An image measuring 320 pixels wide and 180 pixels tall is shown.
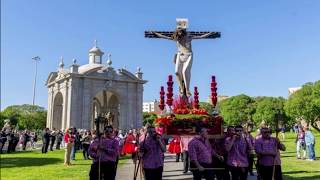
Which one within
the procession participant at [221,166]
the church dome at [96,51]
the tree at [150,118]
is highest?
the church dome at [96,51]

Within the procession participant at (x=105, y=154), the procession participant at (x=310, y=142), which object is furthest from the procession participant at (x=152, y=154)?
the procession participant at (x=310, y=142)

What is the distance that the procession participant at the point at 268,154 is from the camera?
9852mm

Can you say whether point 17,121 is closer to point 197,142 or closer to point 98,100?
point 98,100

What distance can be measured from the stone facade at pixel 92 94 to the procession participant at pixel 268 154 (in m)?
39.1

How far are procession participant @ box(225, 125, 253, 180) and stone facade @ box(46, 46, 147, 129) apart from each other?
39.0 m

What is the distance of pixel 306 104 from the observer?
226 ft

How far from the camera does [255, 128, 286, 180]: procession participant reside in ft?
32.3

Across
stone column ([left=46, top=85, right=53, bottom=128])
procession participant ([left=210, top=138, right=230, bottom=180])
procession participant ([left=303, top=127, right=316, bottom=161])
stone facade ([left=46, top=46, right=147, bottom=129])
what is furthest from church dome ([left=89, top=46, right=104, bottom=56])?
procession participant ([left=210, top=138, right=230, bottom=180])

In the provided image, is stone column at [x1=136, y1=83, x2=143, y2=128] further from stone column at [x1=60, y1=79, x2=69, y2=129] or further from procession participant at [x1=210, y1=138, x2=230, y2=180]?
procession participant at [x1=210, y1=138, x2=230, y2=180]

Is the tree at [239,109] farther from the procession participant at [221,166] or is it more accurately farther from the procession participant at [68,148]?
the procession participant at [221,166]

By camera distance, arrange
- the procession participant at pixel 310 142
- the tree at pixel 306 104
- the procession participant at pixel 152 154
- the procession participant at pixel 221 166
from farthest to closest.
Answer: the tree at pixel 306 104
the procession participant at pixel 310 142
the procession participant at pixel 221 166
the procession participant at pixel 152 154

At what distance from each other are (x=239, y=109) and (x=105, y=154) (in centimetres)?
9302

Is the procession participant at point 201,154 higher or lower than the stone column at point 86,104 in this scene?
lower

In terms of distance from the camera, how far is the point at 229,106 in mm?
102062
